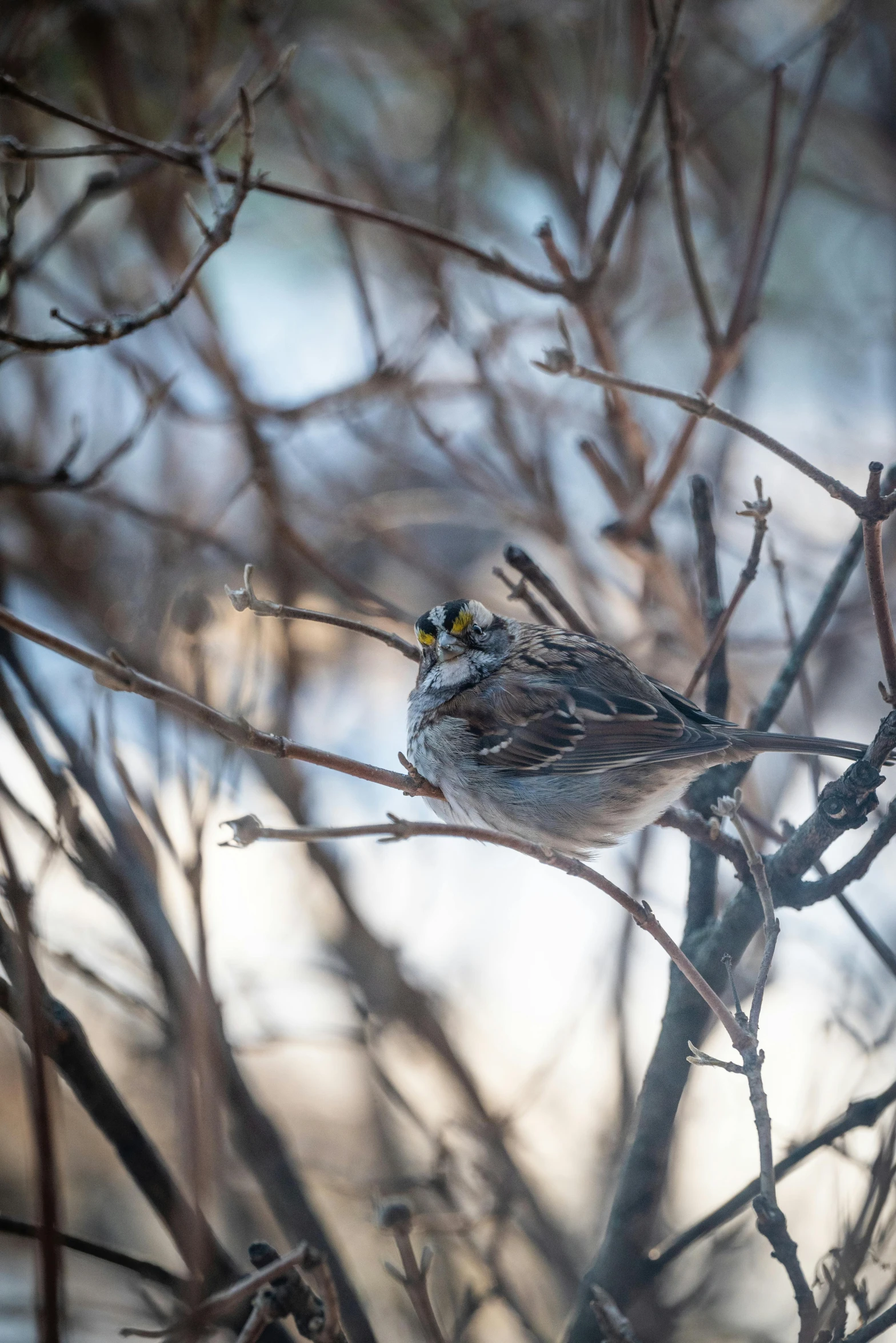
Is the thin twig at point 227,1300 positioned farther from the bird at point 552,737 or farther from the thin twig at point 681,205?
the thin twig at point 681,205

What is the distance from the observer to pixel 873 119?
5.57 metres

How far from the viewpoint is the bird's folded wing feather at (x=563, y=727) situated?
2.98m

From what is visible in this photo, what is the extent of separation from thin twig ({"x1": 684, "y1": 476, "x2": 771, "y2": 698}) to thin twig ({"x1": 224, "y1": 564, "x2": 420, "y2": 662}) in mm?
A: 720

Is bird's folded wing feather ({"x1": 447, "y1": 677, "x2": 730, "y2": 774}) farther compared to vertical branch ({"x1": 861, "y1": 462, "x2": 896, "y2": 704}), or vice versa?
bird's folded wing feather ({"x1": 447, "y1": 677, "x2": 730, "y2": 774})

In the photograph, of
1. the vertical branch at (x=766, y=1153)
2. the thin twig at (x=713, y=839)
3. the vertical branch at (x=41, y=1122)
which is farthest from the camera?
the thin twig at (x=713, y=839)

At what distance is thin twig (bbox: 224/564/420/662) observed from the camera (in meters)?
1.94

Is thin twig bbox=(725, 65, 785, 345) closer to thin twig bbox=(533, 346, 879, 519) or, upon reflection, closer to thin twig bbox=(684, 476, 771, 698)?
thin twig bbox=(684, 476, 771, 698)

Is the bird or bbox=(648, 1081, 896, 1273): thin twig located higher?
the bird

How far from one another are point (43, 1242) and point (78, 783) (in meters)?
0.96

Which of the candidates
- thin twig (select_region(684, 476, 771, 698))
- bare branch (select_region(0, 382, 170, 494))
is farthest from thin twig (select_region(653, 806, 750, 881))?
bare branch (select_region(0, 382, 170, 494))

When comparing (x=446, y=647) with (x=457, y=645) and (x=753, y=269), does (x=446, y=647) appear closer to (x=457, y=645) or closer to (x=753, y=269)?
(x=457, y=645)

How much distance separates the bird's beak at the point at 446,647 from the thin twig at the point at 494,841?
139 cm

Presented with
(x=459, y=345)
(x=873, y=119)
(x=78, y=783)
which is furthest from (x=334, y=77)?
(x=78, y=783)

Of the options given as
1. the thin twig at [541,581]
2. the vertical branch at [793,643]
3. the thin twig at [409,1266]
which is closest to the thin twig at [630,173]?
the thin twig at [541,581]
